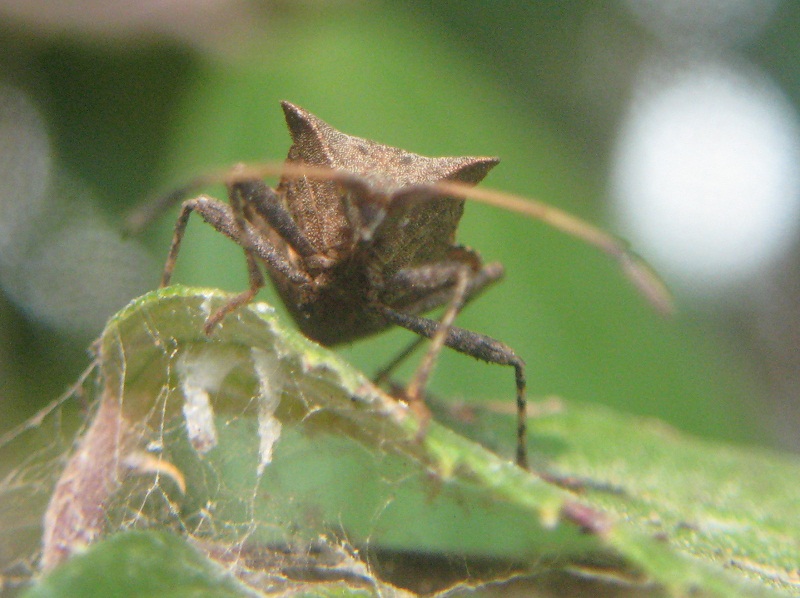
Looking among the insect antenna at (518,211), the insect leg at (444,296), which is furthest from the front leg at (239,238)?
the insect leg at (444,296)

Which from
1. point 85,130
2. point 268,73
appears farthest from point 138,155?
point 268,73

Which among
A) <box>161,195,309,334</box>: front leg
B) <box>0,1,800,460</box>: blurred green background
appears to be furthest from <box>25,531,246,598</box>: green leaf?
<box>0,1,800,460</box>: blurred green background

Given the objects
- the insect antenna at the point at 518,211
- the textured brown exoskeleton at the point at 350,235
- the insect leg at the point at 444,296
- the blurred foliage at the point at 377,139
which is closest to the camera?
the insect antenna at the point at 518,211

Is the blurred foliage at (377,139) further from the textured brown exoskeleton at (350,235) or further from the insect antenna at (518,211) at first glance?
the insect antenna at (518,211)

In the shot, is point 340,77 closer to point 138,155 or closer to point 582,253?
point 138,155

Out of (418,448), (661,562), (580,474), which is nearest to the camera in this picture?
(661,562)

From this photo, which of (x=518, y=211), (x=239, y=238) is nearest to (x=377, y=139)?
(x=239, y=238)
